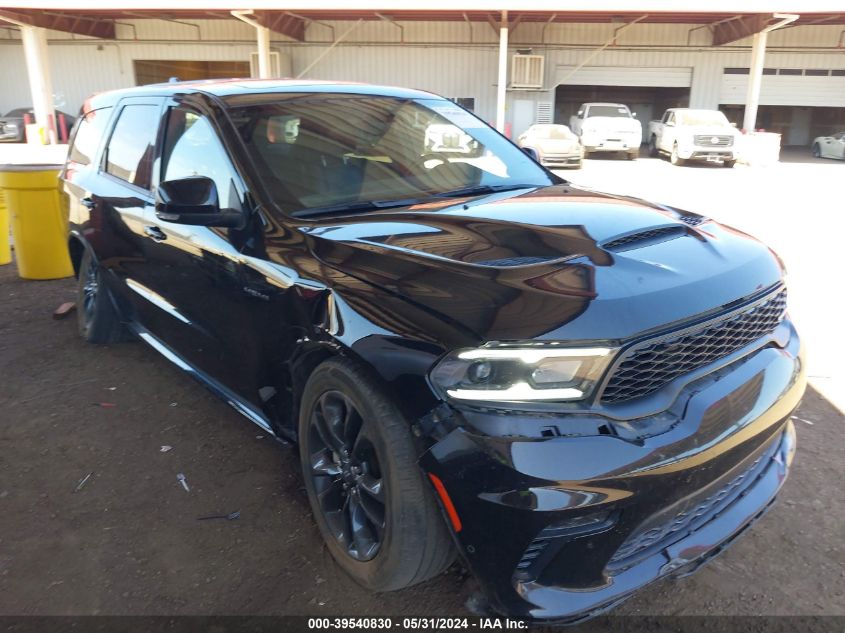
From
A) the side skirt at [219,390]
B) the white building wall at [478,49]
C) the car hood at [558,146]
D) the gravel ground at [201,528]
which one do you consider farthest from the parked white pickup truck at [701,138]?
the side skirt at [219,390]

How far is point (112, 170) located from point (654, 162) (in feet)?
70.7

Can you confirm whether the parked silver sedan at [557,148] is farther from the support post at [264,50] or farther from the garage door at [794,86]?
the garage door at [794,86]

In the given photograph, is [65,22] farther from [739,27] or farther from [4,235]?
[739,27]

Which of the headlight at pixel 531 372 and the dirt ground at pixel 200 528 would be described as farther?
the dirt ground at pixel 200 528

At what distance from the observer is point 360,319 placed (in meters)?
2.24

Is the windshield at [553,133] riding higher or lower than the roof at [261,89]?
lower

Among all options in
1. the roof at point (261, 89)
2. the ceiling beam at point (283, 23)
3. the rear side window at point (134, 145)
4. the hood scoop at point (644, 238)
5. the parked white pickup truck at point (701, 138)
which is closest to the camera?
the hood scoop at point (644, 238)

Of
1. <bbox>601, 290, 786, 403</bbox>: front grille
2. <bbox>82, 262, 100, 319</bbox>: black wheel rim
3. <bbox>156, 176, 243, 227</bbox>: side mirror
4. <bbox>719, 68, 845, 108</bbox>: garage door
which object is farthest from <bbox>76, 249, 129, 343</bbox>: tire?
<bbox>719, 68, 845, 108</bbox>: garage door

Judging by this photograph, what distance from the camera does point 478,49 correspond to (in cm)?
2722

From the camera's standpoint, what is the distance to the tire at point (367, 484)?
6.95ft

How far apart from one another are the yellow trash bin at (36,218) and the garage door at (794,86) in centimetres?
2797

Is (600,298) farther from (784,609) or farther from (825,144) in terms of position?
(825,144)

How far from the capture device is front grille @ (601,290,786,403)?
6.33 feet

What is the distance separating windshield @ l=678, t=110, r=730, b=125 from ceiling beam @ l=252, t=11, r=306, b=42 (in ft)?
45.4
